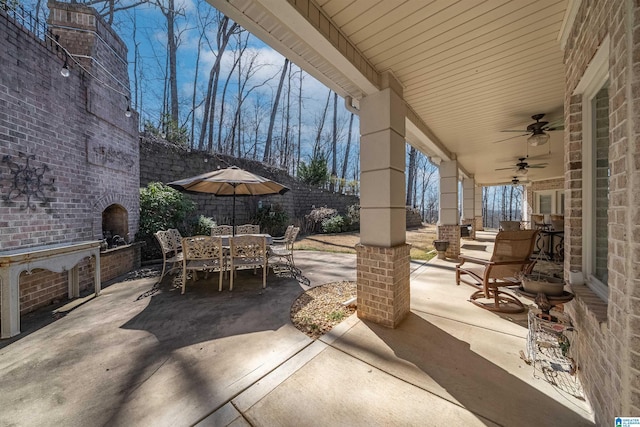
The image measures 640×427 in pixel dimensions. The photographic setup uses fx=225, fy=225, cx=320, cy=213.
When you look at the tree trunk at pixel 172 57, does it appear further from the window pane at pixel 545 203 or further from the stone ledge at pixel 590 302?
the window pane at pixel 545 203

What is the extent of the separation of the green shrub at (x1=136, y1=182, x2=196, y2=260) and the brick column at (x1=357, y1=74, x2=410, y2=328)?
5226mm

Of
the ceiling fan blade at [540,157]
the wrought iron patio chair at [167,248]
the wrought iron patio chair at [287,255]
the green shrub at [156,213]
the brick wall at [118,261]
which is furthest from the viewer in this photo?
the ceiling fan blade at [540,157]

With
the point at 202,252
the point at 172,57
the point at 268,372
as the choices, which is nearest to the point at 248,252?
the point at 202,252

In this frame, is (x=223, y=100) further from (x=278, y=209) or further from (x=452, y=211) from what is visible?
(x=452, y=211)

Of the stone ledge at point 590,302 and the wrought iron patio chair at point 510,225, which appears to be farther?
the wrought iron patio chair at point 510,225

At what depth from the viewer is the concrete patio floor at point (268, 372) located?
1473 millimetres

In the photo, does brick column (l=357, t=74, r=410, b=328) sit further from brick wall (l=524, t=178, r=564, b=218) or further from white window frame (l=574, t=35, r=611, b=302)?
brick wall (l=524, t=178, r=564, b=218)

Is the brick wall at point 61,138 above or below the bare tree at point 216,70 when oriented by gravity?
below

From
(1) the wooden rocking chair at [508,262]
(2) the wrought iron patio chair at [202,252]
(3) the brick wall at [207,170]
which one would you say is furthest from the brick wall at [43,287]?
(1) the wooden rocking chair at [508,262]

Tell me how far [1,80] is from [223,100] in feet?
39.0

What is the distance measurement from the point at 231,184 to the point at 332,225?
7095 mm

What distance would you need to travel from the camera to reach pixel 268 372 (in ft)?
5.98

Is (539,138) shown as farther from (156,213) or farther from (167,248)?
(156,213)

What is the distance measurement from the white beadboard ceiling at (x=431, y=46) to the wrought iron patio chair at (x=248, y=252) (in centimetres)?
252
